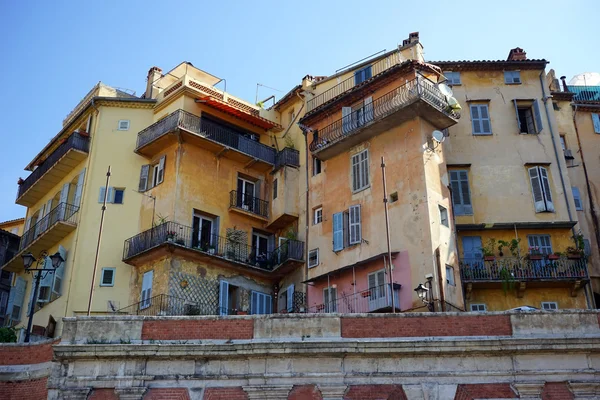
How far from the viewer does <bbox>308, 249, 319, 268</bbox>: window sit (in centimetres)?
3284

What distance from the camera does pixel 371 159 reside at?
106 feet

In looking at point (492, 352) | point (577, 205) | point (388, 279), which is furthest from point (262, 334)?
point (577, 205)

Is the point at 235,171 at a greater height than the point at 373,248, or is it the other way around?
the point at 235,171

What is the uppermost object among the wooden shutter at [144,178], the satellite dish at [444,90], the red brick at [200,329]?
the satellite dish at [444,90]

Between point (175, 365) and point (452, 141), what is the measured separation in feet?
62.2

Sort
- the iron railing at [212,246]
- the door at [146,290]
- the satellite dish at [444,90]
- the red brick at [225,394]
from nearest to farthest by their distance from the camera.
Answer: the red brick at [225,394] → the door at [146,290] → the satellite dish at [444,90] → the iron railing at [212,246]

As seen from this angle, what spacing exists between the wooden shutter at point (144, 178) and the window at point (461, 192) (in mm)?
14039

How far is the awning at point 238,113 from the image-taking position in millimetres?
35156

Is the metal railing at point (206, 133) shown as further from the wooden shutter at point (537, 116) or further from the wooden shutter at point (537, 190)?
the wooden shutter at point (537, 116)

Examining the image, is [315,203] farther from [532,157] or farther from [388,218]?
[532,157]

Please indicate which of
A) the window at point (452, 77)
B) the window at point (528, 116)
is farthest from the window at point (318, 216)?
the window at point (528, 116)

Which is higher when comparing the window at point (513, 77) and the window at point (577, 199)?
the window at point (513, 77)

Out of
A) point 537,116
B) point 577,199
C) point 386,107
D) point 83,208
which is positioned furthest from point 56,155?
point 577,199

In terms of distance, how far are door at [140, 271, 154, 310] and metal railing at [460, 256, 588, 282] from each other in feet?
42.9
